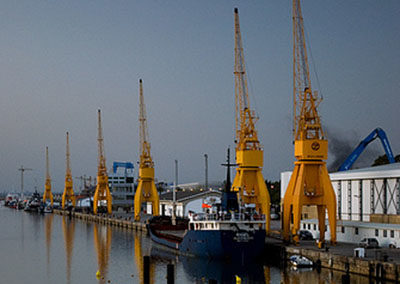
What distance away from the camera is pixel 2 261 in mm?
55469

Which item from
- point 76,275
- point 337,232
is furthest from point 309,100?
point 76,275

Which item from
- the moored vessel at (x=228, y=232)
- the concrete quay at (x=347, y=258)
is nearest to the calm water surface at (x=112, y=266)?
the concrete quay at (x=347, y=258)

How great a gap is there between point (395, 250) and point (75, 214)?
346ft

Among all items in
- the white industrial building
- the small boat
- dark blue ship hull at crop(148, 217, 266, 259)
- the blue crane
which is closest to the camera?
the small boat

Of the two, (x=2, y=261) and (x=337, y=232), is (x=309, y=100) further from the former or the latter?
(x=2, y=261)

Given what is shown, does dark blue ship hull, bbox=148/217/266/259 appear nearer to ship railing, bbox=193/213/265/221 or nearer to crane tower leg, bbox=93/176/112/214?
ship railing, bbox=193/213/265/221

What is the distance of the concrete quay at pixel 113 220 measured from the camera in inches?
3502

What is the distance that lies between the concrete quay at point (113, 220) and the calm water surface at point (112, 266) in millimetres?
12085

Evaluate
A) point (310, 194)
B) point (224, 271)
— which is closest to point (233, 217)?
point (224, 271)

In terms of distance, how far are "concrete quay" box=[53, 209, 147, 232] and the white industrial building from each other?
35189mm

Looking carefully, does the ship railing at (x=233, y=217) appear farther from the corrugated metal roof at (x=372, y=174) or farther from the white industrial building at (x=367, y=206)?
the corrugated metal roof at (x=372, y=174)

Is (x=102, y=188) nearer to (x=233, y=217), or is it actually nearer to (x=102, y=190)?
(x=102, y=190)

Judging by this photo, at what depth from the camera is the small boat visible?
42781 mm

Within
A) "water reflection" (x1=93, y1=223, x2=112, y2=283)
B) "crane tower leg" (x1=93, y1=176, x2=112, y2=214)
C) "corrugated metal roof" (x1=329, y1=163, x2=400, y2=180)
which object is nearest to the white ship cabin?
"water reflection" (x1=93, y1=223, x2=112, y2=283)
